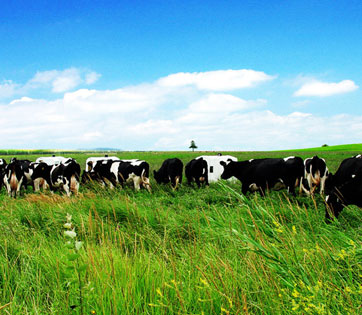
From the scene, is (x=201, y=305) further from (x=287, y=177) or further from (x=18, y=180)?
(x=18, y=180)

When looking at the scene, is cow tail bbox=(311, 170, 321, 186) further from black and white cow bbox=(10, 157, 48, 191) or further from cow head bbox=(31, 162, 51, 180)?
black and white cow bbox=(10, 157, 48, 191)

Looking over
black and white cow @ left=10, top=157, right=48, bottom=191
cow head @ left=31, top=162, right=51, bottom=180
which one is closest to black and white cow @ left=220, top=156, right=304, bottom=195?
cow head @ left=31, top=162, right=51, bottom=180

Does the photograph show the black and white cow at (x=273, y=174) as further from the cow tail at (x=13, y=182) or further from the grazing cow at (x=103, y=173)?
the cow tail at (x=13, y=182)

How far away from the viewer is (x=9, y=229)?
4.31 metres

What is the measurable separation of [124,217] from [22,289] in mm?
2739

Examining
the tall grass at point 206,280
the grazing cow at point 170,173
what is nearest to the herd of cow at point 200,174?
the grazing cow at point 170,173

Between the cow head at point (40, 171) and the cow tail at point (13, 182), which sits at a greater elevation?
the cow head at point (40, 171)

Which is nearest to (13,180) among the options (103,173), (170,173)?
(103,173)

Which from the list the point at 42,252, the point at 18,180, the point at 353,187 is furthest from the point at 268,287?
the point at 18,180

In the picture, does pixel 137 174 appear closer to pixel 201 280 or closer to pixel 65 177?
pixel 65 177

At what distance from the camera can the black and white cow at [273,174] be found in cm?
1048

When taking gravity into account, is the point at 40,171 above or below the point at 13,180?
above

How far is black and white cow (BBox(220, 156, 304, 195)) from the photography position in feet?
34.4

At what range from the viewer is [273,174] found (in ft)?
34.7
